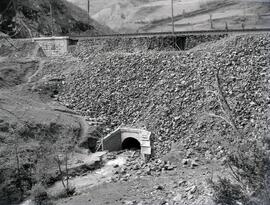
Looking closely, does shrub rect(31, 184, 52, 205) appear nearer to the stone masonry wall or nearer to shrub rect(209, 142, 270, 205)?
shrub rect(209, 142, 270, 205)

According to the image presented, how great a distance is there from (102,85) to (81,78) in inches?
91.2

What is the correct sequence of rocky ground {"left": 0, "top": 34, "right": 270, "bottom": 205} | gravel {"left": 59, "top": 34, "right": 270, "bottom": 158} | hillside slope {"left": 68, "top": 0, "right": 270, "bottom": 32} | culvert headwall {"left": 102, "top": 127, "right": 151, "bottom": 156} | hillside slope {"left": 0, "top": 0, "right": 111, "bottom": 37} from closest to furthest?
rocky ground {"left": 0, "top": 34, "right": 270, "bottom": 205} → gravel {"left": 59, "top": 34, "right": 270, "bottom": 158} → culvert headwall {"left": 102, "top": 127, "right": 151, "bottom": 156} → hillside slope {"left": 0, "top": 0, "right": 111, "bottom": 37} → hillside slope {"left": 68, "top": 0, "right": 270, "bottom": 32}

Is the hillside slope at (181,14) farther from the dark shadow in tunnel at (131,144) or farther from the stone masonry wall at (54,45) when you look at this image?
the dark shadow in tunnel at (131,144)

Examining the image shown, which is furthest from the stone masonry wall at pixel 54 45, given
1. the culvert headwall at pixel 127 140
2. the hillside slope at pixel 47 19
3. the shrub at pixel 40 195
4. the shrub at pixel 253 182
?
the shrub at pixel 253 182

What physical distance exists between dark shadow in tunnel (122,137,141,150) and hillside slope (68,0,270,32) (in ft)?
116

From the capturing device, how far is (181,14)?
72.4m

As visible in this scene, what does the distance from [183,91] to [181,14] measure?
1972 inches

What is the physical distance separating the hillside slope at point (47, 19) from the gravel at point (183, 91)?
54.2ft

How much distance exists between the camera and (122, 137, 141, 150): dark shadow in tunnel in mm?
26750

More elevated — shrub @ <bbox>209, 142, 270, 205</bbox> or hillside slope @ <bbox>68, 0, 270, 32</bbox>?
hillside slope @ <bbox>68, 0, 270, 32</bbox>

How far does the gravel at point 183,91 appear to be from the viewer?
21703 mm

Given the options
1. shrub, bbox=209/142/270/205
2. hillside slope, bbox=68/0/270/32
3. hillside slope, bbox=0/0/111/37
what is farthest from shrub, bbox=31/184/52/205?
hillside slope, bbox=68/0/270/32

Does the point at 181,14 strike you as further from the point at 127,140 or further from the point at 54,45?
the point at 127,140

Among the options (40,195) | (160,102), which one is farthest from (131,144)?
(40,195)
